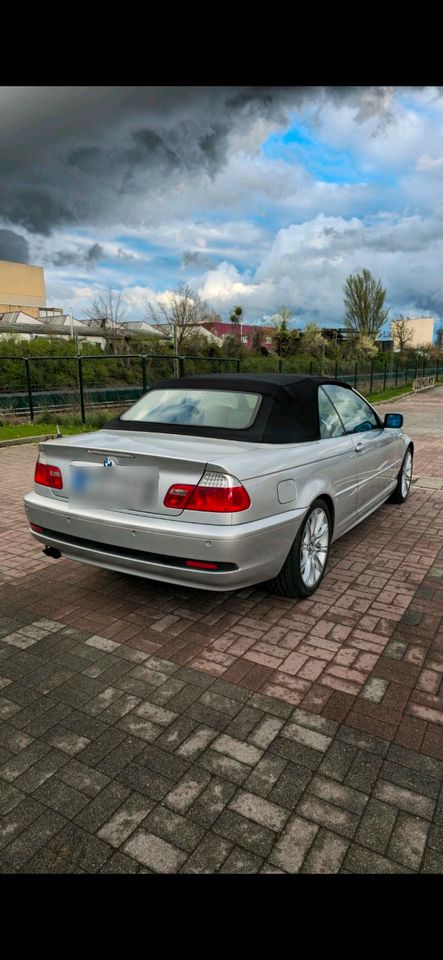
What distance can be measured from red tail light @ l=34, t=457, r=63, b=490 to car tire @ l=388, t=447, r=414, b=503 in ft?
13.6

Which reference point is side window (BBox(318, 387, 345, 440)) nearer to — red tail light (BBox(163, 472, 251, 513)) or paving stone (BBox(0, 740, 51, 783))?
red tail light (BBox(163, 472, 251, 513))

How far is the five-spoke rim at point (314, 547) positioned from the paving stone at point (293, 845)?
1902mm

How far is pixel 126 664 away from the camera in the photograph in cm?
314

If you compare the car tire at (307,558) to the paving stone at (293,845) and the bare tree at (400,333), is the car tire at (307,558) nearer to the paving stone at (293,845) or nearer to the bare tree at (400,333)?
the paving stone at (293,845)

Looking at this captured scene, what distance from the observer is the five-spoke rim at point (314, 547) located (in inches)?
153

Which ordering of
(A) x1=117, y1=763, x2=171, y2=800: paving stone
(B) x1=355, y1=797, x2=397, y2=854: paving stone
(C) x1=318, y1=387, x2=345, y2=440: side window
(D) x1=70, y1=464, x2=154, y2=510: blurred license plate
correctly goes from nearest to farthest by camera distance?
(B) x1=355, y1=797, x2=397, y2=854: paving stone, (A) x1=117, y1=763, x2=171, y2=800: paving stone, (D) x1=70, y1=464, x2=154, y2=510: blurred license plate, (C) x1=318, y1=387, x2=345, y2=440: side window

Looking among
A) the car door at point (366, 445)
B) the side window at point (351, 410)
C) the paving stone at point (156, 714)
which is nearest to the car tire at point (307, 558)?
the car door at point (366, 445)

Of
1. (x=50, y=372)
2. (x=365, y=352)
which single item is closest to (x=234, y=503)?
(x=50, y=372)

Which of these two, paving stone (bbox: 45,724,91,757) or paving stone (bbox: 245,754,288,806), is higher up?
paving stone (bbox: 245,754,288,806)

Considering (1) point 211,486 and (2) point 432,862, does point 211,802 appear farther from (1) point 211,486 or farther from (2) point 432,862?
(1) point 211,486

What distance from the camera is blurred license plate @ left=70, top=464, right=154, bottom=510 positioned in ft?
10.9

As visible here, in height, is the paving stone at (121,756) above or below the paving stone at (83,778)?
above

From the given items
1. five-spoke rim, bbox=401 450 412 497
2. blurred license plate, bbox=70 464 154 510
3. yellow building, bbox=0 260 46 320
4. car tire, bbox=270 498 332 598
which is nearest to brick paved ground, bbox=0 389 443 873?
car tire, bbox=270 498 332 598
